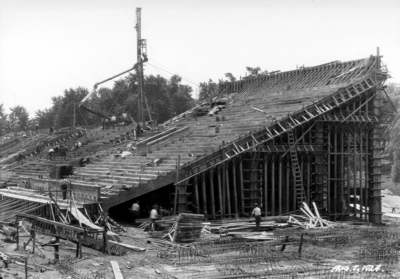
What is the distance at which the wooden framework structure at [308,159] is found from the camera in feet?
93.5

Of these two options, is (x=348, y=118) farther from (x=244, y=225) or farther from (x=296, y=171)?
(x=244, y=225)

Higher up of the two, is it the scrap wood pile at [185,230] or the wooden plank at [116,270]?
the scrap wood pile at [185,230]

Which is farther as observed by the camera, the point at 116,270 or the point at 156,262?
the point at 156,262

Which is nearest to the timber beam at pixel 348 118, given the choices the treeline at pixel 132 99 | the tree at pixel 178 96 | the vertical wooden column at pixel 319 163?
the vertical wooden column at pixel 319 163

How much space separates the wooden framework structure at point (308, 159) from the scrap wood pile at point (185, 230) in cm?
470

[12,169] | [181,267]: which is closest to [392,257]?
[181,267]

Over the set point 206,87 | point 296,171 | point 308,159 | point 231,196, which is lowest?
point 231,196

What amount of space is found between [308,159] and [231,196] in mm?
5298

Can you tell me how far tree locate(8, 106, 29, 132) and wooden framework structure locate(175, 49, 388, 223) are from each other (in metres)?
57.5

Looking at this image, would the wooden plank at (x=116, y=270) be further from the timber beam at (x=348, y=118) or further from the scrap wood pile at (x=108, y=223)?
the timber beam at (x=348, y=118)

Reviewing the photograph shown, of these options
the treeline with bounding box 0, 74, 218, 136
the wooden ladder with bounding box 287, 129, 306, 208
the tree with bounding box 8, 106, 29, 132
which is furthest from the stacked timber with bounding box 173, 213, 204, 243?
the tree with bounding box 8, 106, 29, 132

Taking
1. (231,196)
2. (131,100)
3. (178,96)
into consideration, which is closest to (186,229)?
(231,196)

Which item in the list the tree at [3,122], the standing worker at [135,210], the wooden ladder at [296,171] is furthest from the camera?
the tree at [3,122]

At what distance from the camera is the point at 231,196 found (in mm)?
29828
